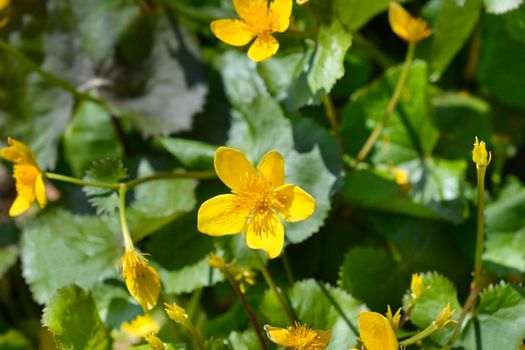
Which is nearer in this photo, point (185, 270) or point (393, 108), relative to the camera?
point (185, 270)

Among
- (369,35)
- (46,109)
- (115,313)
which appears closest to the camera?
(115,313)

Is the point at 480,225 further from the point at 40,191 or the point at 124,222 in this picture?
the point at 40,191

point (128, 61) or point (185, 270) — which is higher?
point (128, 61)

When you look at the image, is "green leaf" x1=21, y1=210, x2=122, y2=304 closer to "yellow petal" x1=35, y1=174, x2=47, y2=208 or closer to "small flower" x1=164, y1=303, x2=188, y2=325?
"yellow petal" x1=35, y1=174, x2=47, y2=208

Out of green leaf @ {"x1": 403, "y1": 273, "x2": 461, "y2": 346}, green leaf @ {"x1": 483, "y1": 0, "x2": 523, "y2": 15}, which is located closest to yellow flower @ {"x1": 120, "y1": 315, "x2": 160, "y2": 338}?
green leaf @ {"x1": 403, "y1": 273, "x2": 461, "y2": 346}

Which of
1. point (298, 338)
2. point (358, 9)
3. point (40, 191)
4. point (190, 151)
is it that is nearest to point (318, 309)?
point (298, 338)

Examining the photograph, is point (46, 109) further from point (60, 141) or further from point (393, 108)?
point (393, 108)

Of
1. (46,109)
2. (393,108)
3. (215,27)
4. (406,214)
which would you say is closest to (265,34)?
(215,27)
